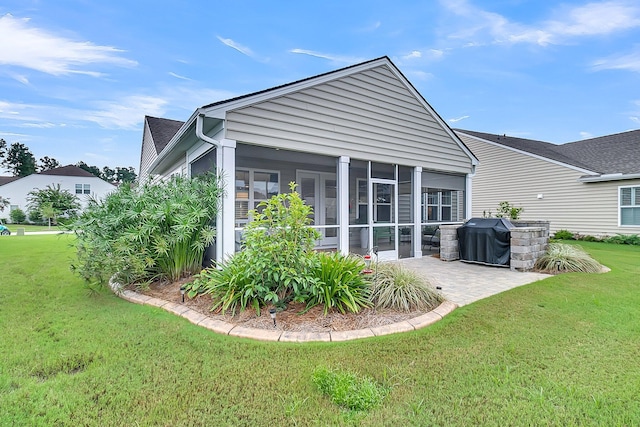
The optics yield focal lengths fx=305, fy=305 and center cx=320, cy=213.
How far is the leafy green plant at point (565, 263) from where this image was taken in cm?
655

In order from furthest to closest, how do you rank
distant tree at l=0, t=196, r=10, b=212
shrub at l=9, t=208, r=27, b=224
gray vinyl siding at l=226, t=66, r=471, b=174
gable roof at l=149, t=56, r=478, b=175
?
distant tree at l=0, t=196, r=10, b=212, shrub at l=9, t=208, r=27, b=224, gray vinyl siding at l=226, t=66, r=471, b=174, gable roof at l=149, t=56, r=478, b=175

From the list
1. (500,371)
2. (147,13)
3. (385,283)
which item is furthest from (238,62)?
(500,371)

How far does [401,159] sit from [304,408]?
6952 millimetres

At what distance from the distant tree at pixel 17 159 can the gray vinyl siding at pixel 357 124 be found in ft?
222

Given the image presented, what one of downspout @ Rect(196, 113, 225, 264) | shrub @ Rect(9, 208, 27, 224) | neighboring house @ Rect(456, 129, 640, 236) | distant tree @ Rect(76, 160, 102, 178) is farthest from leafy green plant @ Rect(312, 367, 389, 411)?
distant tree @ Rect(76, 160, 102, 178)

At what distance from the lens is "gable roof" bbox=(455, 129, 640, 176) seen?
12.8 m

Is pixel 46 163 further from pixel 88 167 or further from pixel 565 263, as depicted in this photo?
pixel 565 263

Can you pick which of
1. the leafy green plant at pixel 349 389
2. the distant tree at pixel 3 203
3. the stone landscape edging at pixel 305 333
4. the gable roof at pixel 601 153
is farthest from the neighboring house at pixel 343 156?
the distant tree at pixel 3 203

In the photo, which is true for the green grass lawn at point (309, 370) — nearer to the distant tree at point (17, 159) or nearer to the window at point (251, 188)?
the window at point (251, 188)

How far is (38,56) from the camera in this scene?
9.63 m

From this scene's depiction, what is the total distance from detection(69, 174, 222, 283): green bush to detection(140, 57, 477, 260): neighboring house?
0.39m

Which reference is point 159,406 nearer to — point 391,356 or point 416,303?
point 391,356

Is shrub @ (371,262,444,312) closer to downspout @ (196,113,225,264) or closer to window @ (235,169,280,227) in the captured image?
downspout @ (196,113,225,264)

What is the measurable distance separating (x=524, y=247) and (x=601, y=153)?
43.2ft
